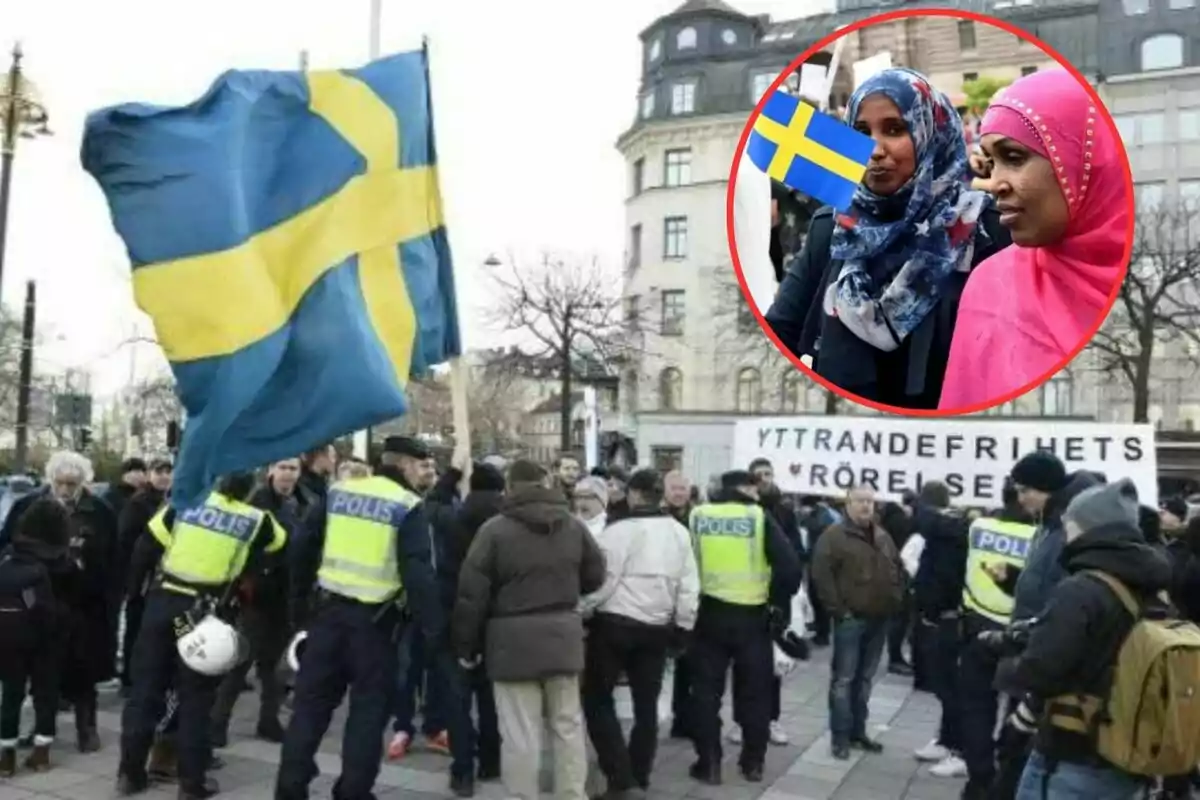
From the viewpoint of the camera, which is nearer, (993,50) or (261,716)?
(993,50)

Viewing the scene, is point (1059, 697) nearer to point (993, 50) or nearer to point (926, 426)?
point (993, 50)

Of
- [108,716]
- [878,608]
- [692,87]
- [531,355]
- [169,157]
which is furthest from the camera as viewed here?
[692,87]

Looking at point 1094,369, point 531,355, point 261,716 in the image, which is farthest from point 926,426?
point 531,355

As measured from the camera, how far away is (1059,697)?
3912 millimetres

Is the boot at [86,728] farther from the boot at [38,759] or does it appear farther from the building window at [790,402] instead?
the building window at [790,402]

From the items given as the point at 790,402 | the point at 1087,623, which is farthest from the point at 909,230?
the point at 790,402

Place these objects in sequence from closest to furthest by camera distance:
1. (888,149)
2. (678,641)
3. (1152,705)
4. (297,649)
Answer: (888,149) < (1152,705) < (297,649) < (678,641)

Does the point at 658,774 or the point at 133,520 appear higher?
the point at 133,520

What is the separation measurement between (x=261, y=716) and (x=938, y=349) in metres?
6.73

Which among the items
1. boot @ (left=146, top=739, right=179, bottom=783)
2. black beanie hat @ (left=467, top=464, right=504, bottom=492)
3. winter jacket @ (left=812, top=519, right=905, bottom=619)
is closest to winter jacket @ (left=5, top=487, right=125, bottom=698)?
boot @ (left=146, top=739, right=179, bottom=783)

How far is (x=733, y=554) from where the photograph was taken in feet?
22.7

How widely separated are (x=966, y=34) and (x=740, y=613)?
545 cm

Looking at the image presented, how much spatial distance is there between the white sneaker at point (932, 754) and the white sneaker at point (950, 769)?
0.18m

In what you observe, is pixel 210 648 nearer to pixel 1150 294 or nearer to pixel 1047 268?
pixel 1047 268
